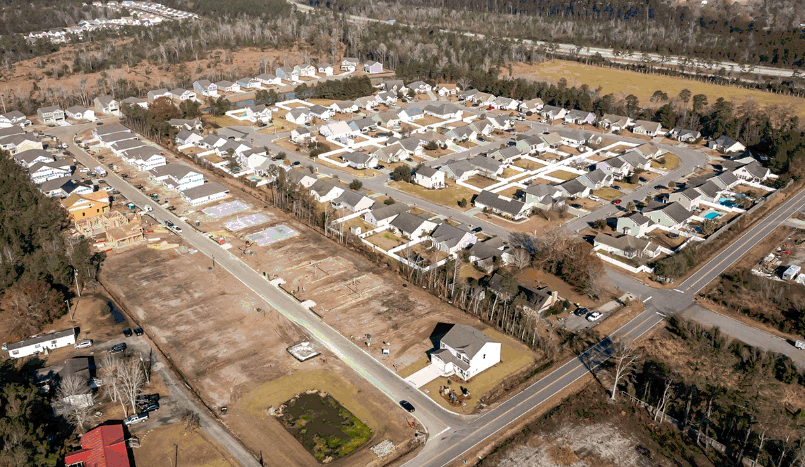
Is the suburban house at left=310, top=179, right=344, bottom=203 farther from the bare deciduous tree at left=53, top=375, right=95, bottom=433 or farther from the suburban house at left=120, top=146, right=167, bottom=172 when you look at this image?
the bare deciduous tree at left=53, top=375, right=95, bottom=433

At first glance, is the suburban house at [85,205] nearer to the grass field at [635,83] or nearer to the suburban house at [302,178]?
the suburban house at [302,178]

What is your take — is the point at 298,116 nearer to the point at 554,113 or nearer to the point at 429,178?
the point at 429,178

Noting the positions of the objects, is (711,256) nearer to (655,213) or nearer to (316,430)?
(655,213)

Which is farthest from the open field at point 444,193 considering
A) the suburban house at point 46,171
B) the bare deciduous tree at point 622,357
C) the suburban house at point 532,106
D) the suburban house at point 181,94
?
the suburban house at point 181,94

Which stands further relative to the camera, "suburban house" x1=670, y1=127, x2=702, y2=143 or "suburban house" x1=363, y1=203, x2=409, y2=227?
"suburban house" x1=670, y1=127, x2=702, y2=143

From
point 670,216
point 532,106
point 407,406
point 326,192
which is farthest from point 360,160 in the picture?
point 407,406

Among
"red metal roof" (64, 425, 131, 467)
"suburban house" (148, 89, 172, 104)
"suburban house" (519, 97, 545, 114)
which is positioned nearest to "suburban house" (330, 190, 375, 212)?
"red metal roof" (64, 425, 131, 467)
